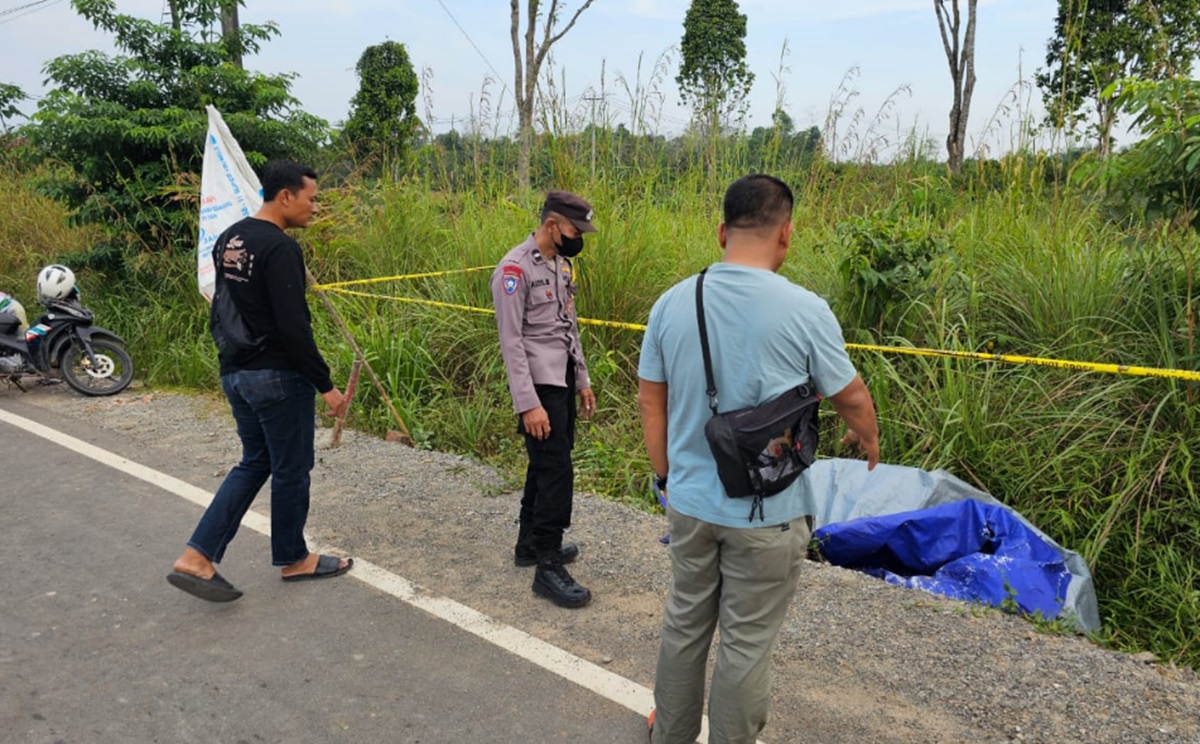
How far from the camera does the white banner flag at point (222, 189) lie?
21.5 ft

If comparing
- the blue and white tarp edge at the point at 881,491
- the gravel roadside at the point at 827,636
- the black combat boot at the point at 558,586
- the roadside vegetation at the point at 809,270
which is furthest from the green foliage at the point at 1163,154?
the black combat boot at the point at 558,586

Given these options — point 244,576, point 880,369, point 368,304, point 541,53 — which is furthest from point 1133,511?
point 541,53

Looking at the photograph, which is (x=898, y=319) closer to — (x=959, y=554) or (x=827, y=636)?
(x=959, y=554)

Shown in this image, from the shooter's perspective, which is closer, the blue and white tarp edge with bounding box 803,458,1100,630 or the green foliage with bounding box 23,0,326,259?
the blue and white tarp edge with bounding box 803,458,1100,630

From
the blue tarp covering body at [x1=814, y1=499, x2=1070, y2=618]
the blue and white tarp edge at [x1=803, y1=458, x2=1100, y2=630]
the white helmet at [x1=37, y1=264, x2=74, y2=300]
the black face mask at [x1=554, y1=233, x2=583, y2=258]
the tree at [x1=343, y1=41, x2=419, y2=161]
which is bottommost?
the blue tarp covering body at [x1=814, y1=499, x2=1070, y2=618]

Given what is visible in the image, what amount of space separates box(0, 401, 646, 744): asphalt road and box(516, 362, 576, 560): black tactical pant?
0.58 meters

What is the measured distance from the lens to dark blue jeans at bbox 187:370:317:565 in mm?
3689


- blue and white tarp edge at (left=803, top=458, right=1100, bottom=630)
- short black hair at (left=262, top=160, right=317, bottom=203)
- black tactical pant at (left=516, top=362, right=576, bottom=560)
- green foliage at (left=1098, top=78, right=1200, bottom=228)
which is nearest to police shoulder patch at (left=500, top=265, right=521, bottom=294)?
black tactical pant at (left=516, top=362, right=576, bottom=560)

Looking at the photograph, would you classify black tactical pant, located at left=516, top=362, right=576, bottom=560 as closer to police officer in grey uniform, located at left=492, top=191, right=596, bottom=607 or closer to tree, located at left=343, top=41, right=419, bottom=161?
police officer in grey uniform, located at left=492, top=191, right=596, bottom=607

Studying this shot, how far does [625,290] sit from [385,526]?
2816 mm

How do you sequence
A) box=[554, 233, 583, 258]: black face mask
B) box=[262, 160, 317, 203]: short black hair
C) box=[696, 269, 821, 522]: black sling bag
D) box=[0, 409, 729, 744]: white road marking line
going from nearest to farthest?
1. box=[696, 269, 821, 522]: black sling bag
2. box=[0, 409, 729, 744]: white road marking line
3. box=[262, 160, 317, 203]: short black hair
4. box=[554, 233, 583, 258]: black face mask


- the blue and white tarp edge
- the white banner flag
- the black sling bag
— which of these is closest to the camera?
the black sling bag

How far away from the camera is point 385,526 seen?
471cm

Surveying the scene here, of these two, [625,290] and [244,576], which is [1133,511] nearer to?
[625,290]
